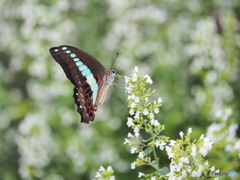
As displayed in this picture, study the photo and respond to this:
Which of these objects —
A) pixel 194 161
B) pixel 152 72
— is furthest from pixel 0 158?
pixel 194 161

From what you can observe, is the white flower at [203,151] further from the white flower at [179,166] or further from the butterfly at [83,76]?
the butterfly at [83,76]

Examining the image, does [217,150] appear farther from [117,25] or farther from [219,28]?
[117,25]

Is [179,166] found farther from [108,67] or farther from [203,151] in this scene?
[108,67]

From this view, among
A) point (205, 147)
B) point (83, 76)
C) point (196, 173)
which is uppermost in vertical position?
point (83, 76)

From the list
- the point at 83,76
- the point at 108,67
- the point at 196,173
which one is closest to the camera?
the point at 196,173

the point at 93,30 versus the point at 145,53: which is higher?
the point at 93,30

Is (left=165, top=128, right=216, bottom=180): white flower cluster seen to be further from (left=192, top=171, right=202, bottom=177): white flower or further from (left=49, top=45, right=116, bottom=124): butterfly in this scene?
(left=49, top=45, right=116, bottom=124): butterfly

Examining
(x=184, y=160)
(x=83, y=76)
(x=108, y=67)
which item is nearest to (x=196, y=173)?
(x=184, y=160)

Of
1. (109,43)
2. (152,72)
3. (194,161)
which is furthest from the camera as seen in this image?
(109,43)
